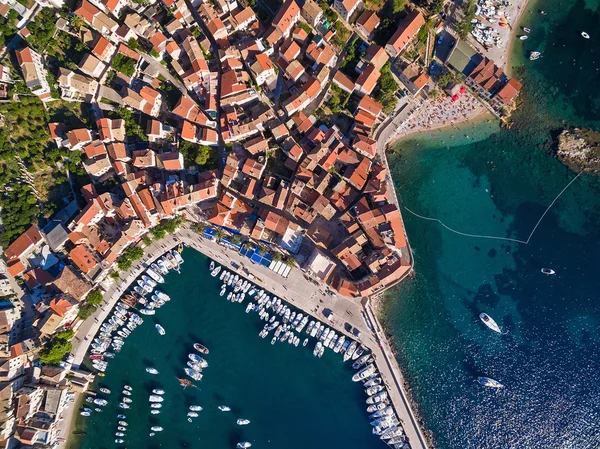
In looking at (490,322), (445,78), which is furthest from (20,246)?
(490,322)

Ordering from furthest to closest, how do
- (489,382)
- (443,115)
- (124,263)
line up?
(443,115) < (124,263) < (489,382)

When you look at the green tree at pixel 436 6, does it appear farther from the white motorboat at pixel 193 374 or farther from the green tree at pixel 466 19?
the white motorboat at pixel 193 374

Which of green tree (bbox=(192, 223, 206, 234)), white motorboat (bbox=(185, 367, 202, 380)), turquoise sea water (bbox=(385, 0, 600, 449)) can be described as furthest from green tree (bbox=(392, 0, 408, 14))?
white motorboat (bbox=(185, 367, 202, 380))

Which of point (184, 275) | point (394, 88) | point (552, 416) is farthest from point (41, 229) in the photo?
point (552, 416)

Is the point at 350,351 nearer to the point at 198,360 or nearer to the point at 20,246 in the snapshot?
the point at 198,360

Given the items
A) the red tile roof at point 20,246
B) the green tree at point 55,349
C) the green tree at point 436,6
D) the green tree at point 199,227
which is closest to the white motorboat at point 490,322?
the green tree at point 199,227

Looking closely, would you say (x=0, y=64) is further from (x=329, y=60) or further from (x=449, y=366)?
(x=449, y=366)
